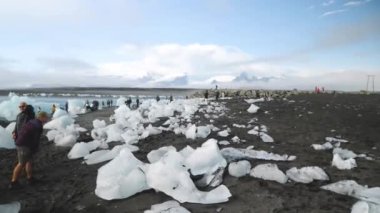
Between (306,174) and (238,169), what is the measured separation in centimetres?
116

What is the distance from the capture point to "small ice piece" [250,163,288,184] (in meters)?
6.21

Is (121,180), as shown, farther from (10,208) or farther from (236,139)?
(236,139)

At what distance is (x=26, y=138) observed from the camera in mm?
6391

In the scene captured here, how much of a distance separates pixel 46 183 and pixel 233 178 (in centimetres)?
334

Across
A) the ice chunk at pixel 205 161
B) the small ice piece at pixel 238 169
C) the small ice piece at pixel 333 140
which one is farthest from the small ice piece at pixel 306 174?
the small ice piece at pixel 333 140

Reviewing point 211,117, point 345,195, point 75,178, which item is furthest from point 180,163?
point 211,117

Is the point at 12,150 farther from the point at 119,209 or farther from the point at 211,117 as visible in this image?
the point at 211,117

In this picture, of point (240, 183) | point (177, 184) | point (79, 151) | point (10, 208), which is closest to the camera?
point (10, 208)

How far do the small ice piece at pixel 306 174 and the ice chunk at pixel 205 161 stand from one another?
3.85ft

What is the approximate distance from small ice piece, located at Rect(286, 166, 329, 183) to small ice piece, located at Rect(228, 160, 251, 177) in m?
0.71

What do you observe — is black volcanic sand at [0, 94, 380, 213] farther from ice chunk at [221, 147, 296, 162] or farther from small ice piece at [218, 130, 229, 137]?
ice chunk at [221, 147, 296, 162]

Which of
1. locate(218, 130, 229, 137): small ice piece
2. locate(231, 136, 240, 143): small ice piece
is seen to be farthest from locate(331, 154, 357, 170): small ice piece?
locate(218, 130, 229, 137): small ice piece

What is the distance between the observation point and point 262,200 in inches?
214

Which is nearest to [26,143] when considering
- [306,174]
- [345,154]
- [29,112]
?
[29,112]
